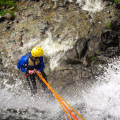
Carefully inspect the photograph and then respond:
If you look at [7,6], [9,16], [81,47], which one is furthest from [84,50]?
[7,6]

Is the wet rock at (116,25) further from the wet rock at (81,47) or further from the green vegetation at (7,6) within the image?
the green vegetation at (7,6)

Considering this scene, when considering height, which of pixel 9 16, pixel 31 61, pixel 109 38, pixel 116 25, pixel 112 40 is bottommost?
pixel 31 61

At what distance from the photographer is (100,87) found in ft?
17.0

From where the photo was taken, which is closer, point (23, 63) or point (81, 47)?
point (23, 63)

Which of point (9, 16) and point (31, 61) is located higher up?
point (9, 16)

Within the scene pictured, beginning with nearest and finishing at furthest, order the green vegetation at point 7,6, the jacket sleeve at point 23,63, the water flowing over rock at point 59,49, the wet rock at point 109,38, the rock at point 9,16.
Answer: the jacket sleeve at point 23,63
the water flowing over rock at point 59,49
the wet rock at point 109,38
the rock at point 9,16
the green vegetation at point 7,6

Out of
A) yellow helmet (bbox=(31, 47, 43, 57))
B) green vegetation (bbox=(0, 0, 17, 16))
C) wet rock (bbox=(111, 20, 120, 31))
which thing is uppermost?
green vegetation (bbox=(0, 0, 17, 16))

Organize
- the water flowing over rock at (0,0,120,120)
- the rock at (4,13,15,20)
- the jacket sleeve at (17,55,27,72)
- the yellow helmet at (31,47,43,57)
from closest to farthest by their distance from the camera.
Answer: the yellow helmet at (31,47,43,57)
the jacket sleeve at (17,55,27,72)
the water flowing over rock at (0,0,120,120)
the rock at (4,13,15,20)

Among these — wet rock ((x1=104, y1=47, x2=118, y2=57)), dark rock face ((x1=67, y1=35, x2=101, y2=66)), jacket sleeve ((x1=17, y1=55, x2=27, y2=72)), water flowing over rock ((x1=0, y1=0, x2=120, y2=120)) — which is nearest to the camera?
jacket sleeve ((x1=17, y1=55, x2=27, y2=72))

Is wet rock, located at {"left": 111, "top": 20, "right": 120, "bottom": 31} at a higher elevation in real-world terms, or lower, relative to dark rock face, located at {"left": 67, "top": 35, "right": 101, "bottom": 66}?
higher

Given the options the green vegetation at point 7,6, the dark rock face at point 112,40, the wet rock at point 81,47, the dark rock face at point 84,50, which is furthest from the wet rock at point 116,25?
the green vegetation at point 7,6

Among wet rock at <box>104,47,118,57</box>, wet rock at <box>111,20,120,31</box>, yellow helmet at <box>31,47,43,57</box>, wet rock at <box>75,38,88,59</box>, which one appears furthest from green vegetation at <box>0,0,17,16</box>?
wet rock at <box>104,47,118,57</box>

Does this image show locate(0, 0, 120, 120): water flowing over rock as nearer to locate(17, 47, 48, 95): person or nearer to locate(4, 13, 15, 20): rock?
locate(4, 13, 15, 20): rock

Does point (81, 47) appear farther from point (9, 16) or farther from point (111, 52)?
point (9, 16)
